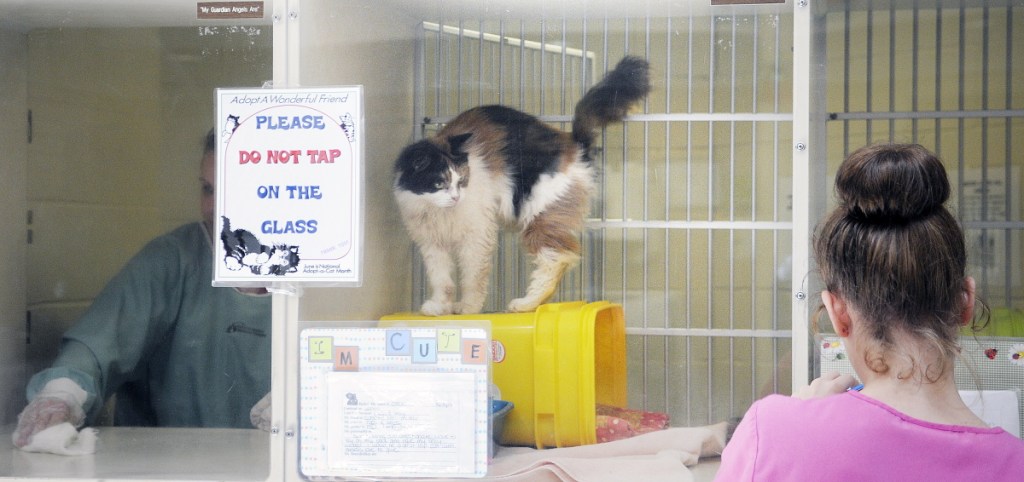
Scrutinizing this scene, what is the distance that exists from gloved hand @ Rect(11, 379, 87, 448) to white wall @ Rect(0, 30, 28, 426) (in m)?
0.03

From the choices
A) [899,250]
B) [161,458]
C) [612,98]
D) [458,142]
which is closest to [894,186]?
[899,250]

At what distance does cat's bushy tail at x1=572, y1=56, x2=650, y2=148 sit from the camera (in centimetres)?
123

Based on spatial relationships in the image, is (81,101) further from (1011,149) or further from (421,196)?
(1011,149)

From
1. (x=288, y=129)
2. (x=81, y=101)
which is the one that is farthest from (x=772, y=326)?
(x=81, y=101)

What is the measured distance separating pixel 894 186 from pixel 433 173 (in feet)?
2.32

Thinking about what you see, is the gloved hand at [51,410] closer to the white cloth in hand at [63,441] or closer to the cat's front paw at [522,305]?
the white cloth in hand at [63,441]

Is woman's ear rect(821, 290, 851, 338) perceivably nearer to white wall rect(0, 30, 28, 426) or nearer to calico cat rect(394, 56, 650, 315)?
calico cat rect(394, 56, 650, 315)

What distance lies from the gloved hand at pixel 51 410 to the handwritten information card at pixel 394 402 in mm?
373

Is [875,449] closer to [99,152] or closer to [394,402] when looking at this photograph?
[394,402]

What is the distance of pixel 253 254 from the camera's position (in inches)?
44.9

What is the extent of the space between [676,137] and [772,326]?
289 millimetres

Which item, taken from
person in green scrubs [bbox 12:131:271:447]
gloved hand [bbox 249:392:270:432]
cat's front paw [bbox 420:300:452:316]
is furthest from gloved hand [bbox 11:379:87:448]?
cat's front paw [bbox 420:300:452:316]

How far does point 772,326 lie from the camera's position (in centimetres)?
122

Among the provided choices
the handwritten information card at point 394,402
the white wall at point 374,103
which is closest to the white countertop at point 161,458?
the handwritten information card at point 394,402
